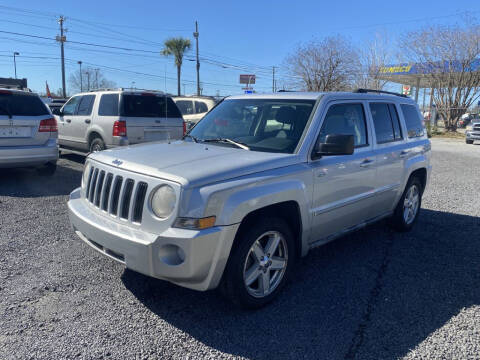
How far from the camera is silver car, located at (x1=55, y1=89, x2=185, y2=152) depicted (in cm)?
877

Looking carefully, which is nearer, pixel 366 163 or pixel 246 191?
pixel 246 191

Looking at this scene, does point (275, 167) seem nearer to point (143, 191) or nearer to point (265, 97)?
point (143, 191)

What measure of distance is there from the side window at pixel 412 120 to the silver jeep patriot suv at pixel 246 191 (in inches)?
18.7

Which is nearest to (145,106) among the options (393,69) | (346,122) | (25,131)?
(25,131)

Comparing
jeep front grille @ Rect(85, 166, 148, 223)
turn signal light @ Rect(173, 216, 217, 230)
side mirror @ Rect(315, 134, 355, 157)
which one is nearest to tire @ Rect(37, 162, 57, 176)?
jeep front grille @ Rect(85, 166, 148, 223)

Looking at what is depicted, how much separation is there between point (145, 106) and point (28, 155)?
269cm

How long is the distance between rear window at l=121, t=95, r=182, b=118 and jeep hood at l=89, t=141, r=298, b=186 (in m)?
5.13

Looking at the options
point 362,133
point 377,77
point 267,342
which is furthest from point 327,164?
point 377,77

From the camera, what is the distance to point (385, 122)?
4980 millimetres

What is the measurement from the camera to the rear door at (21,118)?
728 centimetres

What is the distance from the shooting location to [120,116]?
8.70 metres

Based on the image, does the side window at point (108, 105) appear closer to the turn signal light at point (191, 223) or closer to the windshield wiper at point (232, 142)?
the windshield wiper at point (232, 142)

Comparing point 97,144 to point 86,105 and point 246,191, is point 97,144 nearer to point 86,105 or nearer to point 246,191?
point 86,105

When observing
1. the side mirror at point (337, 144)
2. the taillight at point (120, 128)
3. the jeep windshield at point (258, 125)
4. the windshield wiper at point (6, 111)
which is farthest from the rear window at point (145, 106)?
the side mirror at point (337, 144)
